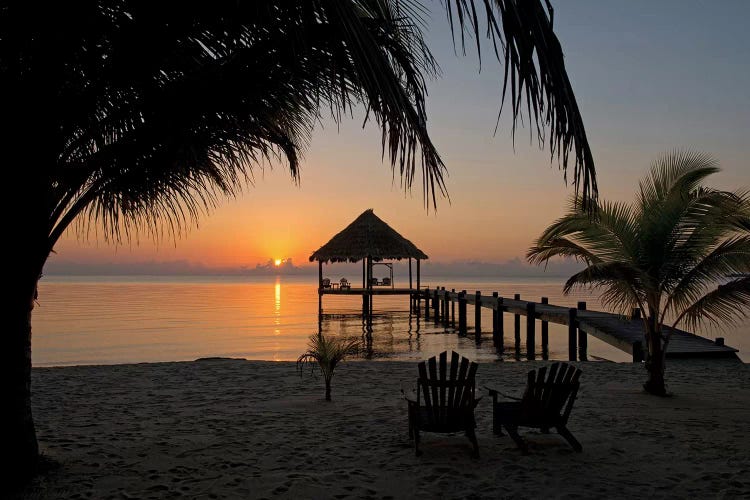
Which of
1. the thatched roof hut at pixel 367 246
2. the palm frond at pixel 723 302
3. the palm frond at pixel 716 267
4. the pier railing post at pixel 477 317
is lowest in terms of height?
the pier railing post at pixel 477 317

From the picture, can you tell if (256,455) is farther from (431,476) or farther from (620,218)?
(620,218)

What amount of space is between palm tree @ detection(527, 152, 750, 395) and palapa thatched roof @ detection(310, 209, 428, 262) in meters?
21.2

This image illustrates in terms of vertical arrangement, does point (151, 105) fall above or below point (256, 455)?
above

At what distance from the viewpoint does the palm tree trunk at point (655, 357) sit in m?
8.67

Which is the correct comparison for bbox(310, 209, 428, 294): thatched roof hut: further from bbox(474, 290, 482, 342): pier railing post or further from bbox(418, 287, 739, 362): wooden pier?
bbox(418, 287, 739, 362): wooden pier

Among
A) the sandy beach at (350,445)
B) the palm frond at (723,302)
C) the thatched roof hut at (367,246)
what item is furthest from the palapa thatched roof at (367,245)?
the palm frond at (723,302)

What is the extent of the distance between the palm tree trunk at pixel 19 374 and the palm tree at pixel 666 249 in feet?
19.8

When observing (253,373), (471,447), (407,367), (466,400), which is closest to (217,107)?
(466,400)

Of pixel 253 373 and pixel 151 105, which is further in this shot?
pixel 253 373

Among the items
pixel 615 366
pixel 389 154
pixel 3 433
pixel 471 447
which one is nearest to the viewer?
pixel 389 154

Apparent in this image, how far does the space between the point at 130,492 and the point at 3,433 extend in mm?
987

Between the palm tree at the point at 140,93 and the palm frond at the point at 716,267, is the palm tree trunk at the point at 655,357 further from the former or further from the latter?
the palm tree at the point at 140,93

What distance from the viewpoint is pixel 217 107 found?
487 cm

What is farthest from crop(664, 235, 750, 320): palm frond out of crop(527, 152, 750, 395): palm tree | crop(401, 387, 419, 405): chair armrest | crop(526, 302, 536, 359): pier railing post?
crop(526, 302, 536, 359): pier railing post
